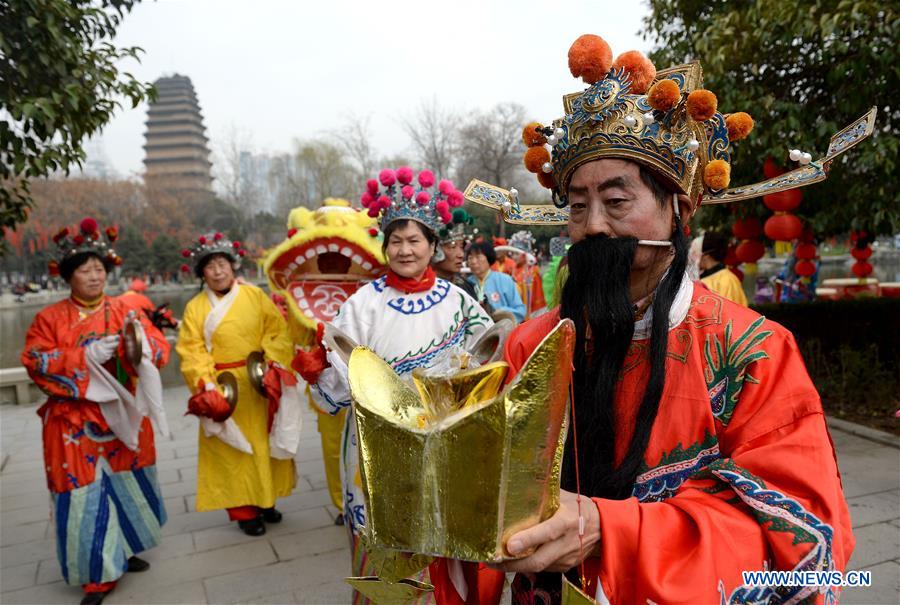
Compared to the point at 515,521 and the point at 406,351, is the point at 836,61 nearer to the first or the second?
the point at 406,351

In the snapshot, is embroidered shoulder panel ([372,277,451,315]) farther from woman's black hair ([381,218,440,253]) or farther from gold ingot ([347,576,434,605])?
gold ingot ([347,576,434,605])

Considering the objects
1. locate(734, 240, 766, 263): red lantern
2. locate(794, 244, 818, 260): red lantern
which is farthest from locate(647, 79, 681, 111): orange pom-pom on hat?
locate(794, 244, 818, 260): red lantern

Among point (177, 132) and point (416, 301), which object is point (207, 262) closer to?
point (416, 301)

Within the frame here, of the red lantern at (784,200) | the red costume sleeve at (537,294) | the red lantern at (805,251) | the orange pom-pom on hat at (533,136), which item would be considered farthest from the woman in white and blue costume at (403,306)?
the red lantern at (805,251)

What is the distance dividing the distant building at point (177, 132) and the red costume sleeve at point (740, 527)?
62072 millimetres

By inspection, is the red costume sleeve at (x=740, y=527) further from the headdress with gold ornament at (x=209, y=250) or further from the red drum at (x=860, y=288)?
the red drum at (x=860, y=288)

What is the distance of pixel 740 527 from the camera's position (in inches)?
45.8

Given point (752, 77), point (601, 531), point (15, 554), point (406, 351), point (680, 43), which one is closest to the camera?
point (601, 531)

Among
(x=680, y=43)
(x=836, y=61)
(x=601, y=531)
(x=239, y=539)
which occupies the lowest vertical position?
(x=239, y=539)

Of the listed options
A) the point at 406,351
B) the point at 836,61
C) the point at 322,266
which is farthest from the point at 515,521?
the point at 836,61

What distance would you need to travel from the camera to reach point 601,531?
1129mm

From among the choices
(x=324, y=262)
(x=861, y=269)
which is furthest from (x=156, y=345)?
(x=861, y=269)

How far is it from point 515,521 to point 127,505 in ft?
12.2

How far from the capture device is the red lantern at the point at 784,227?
5945mm
